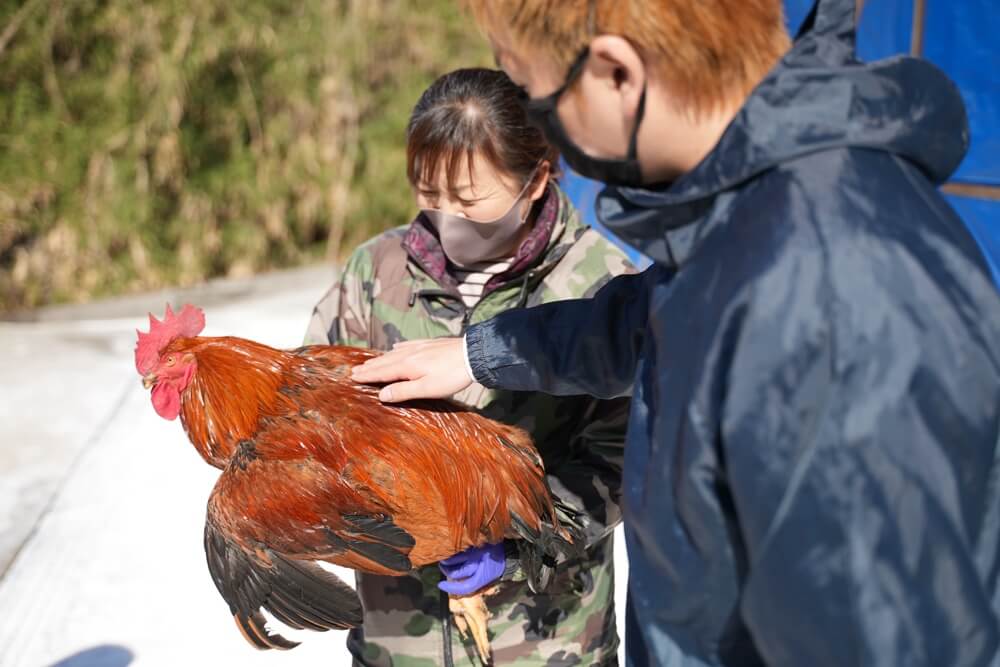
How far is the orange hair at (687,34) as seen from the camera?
3.30 ft

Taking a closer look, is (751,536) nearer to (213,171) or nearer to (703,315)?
(703,315)

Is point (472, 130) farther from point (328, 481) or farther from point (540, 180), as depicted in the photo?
point (328, 481)

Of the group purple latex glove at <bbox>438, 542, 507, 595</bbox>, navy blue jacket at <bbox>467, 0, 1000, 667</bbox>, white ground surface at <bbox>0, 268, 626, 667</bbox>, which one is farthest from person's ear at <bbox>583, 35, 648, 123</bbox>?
white ground surface at <bbox>0, 268, 626, 667</bbox>

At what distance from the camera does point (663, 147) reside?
1095mm

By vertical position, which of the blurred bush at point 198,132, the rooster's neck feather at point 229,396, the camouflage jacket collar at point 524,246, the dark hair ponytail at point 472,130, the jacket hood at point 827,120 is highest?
the jacket hood at point 827,120

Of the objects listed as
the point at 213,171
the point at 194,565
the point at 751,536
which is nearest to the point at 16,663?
the point at 194,565

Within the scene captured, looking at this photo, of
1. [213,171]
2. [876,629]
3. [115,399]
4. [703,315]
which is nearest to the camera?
[876,629]

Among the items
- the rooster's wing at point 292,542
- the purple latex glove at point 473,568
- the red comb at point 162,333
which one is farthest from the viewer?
the red comb at point 162,333

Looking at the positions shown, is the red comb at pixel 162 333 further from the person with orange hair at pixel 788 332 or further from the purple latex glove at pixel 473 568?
the person with orange hair at pixel 788 332

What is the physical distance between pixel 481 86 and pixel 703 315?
1.21 metres

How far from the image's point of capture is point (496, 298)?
2123 millimetres

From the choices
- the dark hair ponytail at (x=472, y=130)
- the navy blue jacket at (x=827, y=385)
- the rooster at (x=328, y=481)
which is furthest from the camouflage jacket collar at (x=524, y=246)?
the navy blue jacket at (x=827, y=385)

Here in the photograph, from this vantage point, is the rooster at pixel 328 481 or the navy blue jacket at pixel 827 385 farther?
the rooster at pixel 328 481

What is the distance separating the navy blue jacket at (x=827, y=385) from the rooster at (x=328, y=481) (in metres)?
0.85
